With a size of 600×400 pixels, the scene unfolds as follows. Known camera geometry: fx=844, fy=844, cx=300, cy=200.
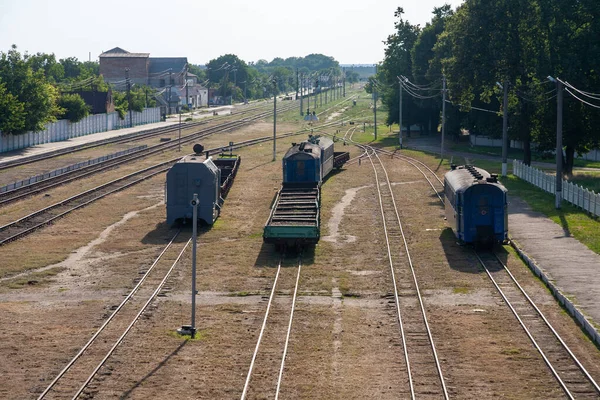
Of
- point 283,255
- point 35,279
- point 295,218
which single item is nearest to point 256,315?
point 283,255

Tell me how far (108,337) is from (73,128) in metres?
79.5

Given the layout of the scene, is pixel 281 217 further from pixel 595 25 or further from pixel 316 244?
pixel 595 25

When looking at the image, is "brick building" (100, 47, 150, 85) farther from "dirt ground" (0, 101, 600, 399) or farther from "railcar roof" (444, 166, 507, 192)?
"railcar roof" (444, 166, 507, 192)

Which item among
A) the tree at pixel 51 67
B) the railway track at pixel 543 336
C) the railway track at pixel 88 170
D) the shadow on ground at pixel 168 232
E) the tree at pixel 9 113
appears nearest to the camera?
the railway track at pixel 543 336

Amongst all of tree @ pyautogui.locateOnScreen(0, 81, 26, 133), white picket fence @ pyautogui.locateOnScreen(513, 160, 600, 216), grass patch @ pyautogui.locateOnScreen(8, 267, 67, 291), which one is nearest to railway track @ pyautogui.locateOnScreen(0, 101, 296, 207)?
tree @ pyautogui.locateOnScreen(0, 81, 26, 133)

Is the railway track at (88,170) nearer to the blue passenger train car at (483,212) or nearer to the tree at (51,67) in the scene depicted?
the blue passenger train car at (483,212)

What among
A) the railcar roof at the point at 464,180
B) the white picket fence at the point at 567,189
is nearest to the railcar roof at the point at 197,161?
the railcar roof at the point at 464,180

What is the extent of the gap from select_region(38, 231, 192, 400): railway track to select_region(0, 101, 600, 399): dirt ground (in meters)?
0.27

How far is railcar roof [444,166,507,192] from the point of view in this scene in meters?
35.3

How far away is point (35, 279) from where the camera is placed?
3141 cm

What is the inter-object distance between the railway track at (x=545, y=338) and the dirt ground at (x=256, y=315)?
0.99 feet

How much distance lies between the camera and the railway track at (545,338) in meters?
19.9

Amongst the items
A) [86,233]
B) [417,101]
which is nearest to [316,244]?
[86,233]

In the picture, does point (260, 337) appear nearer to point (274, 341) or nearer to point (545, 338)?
point (274, 341)
